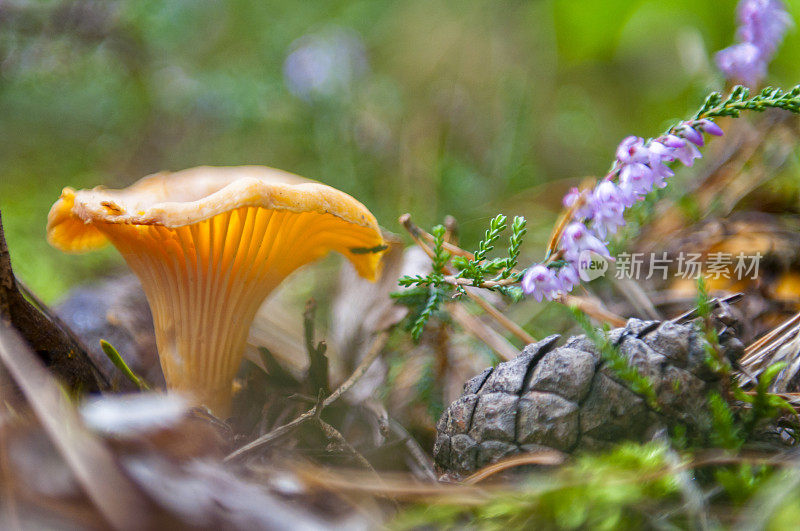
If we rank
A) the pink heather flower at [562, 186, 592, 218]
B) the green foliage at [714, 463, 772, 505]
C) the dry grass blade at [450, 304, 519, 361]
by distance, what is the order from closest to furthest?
the green foliage at [714, 463, 772, 505] → the pink heather flower at [562, 186, 592, 218] → the dry grass blade at [450, 304, 519, 361]

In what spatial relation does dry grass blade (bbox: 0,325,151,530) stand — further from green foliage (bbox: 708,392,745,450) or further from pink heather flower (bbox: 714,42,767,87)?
pink heather flower (bbox: 714,42,767,87)

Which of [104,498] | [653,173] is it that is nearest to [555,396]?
[653,173]

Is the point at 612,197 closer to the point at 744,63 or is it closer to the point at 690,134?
the point at 690,134

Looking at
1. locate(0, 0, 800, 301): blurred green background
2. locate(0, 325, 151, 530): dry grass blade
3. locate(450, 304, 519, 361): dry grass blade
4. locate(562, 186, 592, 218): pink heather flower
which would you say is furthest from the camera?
locate(0, 0, 800, 301): blurred green background

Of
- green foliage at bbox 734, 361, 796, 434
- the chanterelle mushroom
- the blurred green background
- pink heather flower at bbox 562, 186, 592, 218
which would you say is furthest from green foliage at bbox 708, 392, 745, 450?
the blurred green background

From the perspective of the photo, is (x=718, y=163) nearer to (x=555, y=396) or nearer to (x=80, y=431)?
(x=555, y=396)

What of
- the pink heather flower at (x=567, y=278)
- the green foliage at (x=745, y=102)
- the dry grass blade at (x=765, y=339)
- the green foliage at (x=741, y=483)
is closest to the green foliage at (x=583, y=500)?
the green foliage at (x=741, y=483)

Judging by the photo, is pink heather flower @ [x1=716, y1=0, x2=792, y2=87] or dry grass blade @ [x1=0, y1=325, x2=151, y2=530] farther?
pink heather flower @ [x1=716, y1=0, x2=792, y2=87]

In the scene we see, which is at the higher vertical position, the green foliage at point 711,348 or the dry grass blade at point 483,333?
the dry grass blade at point 483,333

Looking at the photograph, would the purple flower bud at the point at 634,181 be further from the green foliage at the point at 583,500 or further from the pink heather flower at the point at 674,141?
the green foliage at the point at 583,500
